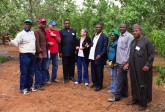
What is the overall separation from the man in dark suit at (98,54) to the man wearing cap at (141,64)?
136 centimetres

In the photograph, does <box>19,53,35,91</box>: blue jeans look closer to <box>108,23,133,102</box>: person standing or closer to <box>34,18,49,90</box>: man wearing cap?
<box>34,18,49,90</box>: man wearing cap

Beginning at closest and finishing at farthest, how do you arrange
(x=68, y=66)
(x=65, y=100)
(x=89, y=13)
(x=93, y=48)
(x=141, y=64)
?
(x=141, y=64), (x=65, y=100), (x=93, y=48), (x=68, y=66), (x=89, y=13)

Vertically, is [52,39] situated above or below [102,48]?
above

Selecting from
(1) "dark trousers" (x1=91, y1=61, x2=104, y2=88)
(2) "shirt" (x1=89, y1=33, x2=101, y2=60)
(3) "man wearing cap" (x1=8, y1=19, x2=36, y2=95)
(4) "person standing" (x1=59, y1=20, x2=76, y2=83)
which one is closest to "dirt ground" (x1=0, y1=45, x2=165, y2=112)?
(1) "dark trousers" (x1=91, y1=61, x2=104, y2=88)

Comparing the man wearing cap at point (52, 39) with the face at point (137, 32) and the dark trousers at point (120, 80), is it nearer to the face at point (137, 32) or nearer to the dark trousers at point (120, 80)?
the dark trousers at point (120, 80)

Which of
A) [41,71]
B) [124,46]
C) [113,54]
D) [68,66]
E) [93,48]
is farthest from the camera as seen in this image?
[68,66]

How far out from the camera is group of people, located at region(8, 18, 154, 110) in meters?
7.55

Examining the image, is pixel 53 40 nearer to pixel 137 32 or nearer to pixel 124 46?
pixel 124 46

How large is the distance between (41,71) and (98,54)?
172 centimetres

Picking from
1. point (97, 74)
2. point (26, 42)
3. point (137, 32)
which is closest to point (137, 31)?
point (137, 32)

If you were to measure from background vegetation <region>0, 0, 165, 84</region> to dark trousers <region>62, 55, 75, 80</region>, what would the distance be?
1434mm

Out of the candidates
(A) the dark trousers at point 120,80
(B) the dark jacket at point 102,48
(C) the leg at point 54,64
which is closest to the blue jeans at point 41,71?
(C) the leg at point 54,64

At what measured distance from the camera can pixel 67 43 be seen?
973cm

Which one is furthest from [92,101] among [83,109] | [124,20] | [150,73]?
[124,20]
